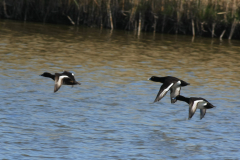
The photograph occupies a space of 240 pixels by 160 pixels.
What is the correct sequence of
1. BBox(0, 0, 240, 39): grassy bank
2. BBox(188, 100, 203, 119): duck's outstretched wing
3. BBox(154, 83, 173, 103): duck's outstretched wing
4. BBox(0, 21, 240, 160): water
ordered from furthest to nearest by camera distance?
BBox(0, 0, 240, 39): grassy bank → BBox(154, 83, 173, 103): duck's outstretched wing → BBox(188, 100, 203, 119): duck's outstretched wing → BBox(0, 21, 240, 160): water

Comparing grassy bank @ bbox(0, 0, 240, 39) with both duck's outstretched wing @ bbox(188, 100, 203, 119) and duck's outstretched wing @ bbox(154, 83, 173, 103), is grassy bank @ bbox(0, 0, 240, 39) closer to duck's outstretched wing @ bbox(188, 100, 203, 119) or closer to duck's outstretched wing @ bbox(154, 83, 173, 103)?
duck's outstretched wing @ bbox(154, 83, 173, 103)

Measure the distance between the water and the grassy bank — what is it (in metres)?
1.87

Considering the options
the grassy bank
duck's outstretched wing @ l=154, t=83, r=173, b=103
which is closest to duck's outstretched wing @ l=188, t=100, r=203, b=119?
duck's outstretched wing @ l=154, t=83, r=173, b=103

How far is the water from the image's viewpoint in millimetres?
7848

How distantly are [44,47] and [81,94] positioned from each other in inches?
278

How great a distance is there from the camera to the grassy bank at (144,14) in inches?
869

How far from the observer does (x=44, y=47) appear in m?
18.2

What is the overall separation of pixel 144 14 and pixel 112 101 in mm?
12246

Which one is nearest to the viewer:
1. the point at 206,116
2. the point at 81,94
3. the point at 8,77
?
the point at 206,116

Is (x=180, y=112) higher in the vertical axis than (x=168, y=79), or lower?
lower

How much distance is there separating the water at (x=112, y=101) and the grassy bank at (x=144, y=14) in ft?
6.13

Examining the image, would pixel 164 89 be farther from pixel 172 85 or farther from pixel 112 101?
pixel 112 101

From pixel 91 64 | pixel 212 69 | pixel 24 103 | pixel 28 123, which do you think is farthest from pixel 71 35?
pixel 28 123

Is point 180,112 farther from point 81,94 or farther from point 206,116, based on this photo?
point 81,94
